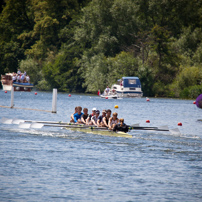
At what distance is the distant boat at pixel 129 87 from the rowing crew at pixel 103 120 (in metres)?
42.7

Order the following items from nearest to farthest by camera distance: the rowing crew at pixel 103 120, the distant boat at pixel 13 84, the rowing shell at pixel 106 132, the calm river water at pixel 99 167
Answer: the calm river water at pixel 99 167
the rowing shell at pixel 106 132
the rowing crew at pixel 103 120
the distant boat at pixel 13 84

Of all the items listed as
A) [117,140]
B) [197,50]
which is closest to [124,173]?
[117,140]

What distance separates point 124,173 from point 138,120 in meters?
21.3

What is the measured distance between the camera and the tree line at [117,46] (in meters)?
73.7

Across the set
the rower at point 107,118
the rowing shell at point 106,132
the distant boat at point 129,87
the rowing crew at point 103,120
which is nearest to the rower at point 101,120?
the rowing crew at point 103,120

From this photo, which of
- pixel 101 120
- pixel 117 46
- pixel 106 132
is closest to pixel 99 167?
pixel 106 132

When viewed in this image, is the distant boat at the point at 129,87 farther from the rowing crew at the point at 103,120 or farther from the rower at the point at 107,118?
the rower at the point at 107,118

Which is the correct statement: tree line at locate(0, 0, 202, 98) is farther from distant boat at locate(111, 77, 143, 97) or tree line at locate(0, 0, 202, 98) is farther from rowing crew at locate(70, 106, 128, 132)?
rowing crew at locate(70, 106, 128, 132)

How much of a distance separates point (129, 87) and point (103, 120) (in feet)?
146

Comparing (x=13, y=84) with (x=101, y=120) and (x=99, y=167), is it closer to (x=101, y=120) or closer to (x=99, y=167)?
(x=101, y=120)

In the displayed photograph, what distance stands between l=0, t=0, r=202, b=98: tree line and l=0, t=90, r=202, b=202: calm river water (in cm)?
4365

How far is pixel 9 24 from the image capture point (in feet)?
331

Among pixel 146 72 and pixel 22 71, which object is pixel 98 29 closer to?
pixel 146 72

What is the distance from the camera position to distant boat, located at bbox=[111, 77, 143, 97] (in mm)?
70562
